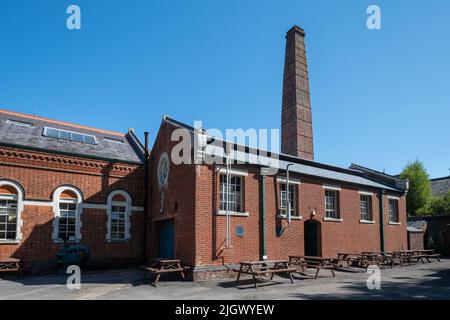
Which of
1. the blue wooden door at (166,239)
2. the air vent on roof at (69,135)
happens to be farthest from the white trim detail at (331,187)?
the air vent on roof at (69,135)

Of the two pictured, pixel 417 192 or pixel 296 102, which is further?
pixel 417 192

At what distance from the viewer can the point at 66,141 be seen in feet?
62.3

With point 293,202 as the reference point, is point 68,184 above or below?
above

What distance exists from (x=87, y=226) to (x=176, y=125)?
6767 mm

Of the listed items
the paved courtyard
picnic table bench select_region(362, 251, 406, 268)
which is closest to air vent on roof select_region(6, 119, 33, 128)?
the paved courtyard

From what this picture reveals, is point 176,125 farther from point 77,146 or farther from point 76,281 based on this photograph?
point 76,281

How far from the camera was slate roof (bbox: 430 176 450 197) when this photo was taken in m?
41.4

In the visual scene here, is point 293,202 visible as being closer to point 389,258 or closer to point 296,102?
point 389,258

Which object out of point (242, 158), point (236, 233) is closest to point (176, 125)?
point (242, 158)

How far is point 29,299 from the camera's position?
10.2 m

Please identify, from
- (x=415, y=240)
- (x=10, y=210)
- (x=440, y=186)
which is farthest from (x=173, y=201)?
(x=440, y=186)

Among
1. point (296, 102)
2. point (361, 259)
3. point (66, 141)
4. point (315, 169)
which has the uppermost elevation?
point (296, 102)

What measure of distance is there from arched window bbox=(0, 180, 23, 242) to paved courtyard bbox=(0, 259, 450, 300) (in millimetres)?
1858

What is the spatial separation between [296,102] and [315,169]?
39.9ft
